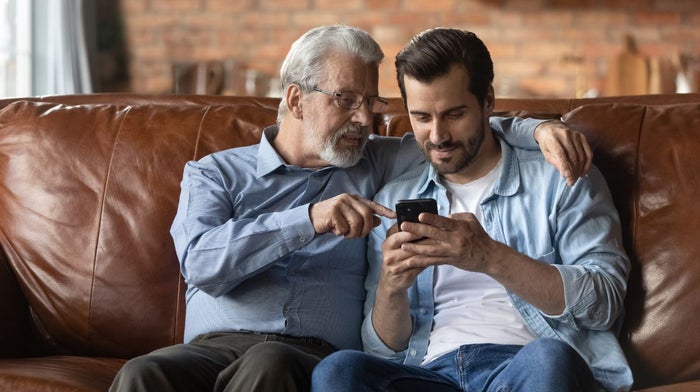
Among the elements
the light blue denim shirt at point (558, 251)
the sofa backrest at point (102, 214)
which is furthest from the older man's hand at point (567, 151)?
the sofa backrest at point (102, 214)

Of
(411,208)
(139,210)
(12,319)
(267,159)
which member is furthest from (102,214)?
(411,208)

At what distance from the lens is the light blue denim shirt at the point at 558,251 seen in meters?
1.80

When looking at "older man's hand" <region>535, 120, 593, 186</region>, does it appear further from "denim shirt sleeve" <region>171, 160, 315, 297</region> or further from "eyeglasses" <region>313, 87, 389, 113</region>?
"denim shirt sleeve" <region>171, 160, 315, 297</region>

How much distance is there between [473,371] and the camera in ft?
5.86

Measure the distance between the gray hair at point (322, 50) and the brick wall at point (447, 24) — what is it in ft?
9.62

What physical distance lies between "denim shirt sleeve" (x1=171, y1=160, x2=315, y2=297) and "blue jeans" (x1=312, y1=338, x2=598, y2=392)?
1.04ft

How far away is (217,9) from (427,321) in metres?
3.67

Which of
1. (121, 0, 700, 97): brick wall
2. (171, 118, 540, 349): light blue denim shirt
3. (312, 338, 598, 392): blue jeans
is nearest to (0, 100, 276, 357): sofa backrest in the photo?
(171, 118, 540, 349): light blue denim shirt

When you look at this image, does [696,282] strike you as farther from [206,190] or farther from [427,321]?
[206,190]

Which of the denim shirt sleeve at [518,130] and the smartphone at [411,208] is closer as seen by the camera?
the smartphone at [411,208]

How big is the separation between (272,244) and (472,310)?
0.40m

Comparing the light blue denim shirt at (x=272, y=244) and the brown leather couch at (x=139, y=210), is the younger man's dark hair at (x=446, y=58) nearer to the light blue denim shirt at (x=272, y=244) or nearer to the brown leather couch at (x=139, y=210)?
the light blue denim shirt at (x=272, y=244)

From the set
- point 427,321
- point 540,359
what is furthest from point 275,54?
point 540,359

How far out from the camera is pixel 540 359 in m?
1.56
